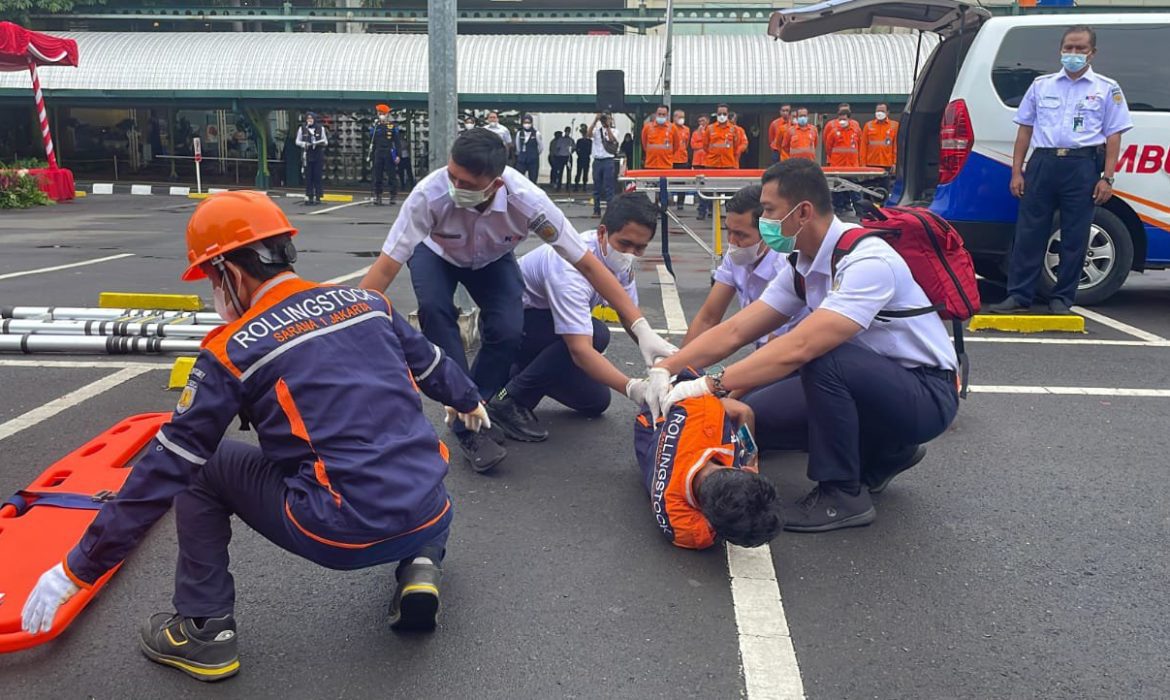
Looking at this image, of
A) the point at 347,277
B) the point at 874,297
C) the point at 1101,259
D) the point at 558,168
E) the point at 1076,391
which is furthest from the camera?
the point at 558,168

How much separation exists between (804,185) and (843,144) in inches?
558

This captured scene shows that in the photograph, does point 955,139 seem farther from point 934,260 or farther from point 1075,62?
point 934,260

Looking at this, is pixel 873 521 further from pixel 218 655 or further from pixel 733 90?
pixel 733 90

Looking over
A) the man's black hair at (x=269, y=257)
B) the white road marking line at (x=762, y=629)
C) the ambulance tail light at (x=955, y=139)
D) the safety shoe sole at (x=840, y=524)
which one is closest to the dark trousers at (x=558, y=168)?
the ambulance tail light at (x=955, y=139)

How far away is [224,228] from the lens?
2.47m

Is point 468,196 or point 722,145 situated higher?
point 468,196

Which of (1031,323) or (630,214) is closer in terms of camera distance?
(630,214)

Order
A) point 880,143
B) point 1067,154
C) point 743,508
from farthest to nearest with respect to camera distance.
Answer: point 880,143, point 1067,154, point 743,508

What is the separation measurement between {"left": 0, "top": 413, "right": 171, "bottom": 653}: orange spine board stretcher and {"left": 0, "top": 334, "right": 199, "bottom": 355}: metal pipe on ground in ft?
5.28

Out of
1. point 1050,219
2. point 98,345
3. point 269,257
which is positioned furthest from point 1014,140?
point 98,345

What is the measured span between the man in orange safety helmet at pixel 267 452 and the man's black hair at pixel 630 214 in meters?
1.94

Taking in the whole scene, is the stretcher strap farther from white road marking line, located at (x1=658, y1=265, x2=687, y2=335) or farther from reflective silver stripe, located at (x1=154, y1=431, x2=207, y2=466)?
white road marking line, located at (x1=658, y1=265, x2=687, y2=335)

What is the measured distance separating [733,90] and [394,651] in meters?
20.2

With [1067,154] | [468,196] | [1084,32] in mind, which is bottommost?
[468,196]
